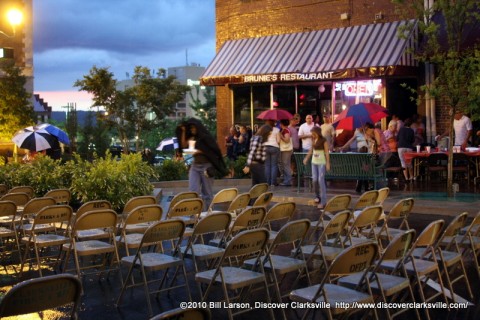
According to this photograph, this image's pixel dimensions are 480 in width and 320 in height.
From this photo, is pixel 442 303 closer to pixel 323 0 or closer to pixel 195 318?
pixel 195 318

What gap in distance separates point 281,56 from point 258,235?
17422 mm

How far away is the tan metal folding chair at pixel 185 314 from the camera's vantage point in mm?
3406

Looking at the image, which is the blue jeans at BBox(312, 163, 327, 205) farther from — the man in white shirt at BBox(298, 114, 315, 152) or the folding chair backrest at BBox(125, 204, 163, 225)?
the folding chair backrest at BBox(125, 204, 163, 225)

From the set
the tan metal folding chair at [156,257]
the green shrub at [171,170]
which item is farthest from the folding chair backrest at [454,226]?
the green shrub at [171,170]

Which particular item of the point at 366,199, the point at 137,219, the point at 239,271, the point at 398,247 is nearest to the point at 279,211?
the point at 366,199

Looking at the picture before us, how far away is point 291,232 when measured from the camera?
620 cm

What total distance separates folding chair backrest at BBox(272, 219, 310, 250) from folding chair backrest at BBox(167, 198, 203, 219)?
2.06 meters

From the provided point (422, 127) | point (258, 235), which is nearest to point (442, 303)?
point (258, 235)

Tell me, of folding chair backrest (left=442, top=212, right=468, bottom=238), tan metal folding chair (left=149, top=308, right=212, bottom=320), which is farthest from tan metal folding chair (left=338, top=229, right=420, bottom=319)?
tan metal folding chair (left=149, top=308, right=212, bottom=320)

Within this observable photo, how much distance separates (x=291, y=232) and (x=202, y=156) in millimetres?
5134

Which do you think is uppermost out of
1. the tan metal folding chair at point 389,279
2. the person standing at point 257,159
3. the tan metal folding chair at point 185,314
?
the person standing at point 257,159

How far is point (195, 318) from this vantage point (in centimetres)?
356

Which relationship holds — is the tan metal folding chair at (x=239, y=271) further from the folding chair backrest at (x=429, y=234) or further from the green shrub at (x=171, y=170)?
the green shrub at (x=171, y=170)

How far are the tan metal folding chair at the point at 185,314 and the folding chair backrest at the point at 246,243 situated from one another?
1864 millimetres
